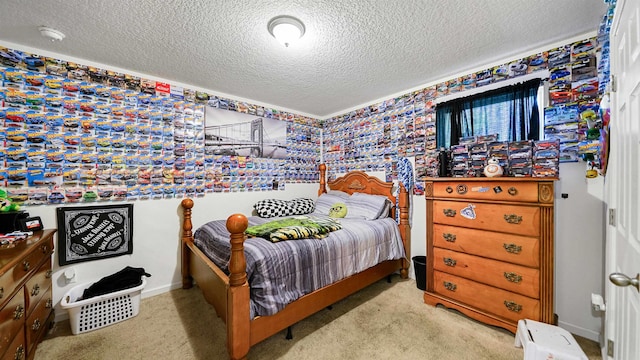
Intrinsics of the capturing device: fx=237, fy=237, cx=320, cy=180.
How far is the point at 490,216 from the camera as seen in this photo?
198 centimetres

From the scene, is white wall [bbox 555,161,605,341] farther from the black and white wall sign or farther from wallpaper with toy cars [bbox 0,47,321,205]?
the black and white wall sign

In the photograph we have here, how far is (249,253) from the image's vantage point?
5.60 ft

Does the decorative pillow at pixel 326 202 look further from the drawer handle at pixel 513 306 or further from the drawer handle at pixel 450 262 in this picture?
the drawer handle at pixel 513 306

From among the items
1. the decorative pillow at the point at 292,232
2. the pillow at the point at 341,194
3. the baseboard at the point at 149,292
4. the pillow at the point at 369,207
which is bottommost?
the baseboard at the point at 149,292

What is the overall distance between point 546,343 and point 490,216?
2.86ft

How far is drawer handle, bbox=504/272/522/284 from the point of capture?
184 centimetres

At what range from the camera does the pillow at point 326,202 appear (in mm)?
3406

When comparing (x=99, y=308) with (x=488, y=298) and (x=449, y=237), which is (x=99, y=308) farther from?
(x=488, y=298)

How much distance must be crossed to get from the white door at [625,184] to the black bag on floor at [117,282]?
317 centimetres

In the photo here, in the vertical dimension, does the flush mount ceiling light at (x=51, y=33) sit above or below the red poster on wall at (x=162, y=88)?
above

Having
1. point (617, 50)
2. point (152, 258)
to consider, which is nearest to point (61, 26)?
point (152, 258)

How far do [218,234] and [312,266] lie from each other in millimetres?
961

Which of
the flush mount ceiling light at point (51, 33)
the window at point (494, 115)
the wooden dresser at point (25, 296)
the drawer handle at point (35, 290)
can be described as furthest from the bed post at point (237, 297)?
the window at point (494, 115)

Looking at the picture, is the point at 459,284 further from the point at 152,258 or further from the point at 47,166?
the point at 47,166
